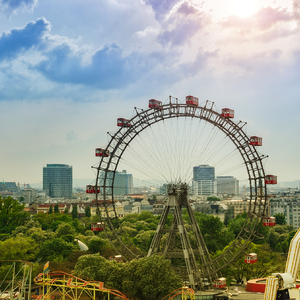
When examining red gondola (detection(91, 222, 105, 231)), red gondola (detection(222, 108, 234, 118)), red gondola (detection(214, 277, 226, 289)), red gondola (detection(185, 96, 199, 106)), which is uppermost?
red gondola (detection(185, 96, 199, 106))

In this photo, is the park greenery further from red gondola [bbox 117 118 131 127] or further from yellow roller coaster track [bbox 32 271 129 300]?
red gondola [bbox 117 118 131 127]

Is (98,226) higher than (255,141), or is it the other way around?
(255,141)

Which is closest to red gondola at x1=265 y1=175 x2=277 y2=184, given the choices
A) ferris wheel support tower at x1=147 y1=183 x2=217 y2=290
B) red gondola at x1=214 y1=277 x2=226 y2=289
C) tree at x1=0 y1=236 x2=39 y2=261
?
ferris wheel support tower at x1=147 y1=183 x2=217 y2=290

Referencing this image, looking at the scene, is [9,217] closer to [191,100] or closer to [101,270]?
[101,270]

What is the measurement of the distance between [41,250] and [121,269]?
24.7 m

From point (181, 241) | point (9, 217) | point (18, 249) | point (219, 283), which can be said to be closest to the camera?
point (219, 283)

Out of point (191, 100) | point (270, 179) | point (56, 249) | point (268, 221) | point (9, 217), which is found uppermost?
point (191, 100)

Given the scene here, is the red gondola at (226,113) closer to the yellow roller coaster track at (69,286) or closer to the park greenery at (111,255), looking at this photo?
the park greenery at (111,255)

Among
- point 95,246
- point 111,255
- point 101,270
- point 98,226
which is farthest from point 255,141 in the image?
point 95,246

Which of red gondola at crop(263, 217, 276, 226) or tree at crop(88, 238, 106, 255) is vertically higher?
red gondola at crop(263, 217, 276, 226)

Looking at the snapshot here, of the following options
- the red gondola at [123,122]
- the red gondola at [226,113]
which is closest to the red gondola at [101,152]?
the red gondola at [123,122]

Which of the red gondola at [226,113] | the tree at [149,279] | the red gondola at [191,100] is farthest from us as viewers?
the red gondola at [191,100]

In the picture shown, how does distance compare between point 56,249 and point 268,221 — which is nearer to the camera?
point 268,221

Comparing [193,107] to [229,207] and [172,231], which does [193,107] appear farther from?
[229,207]
